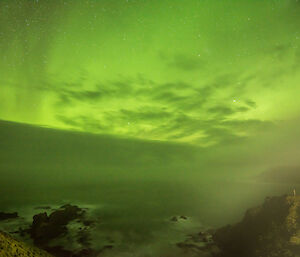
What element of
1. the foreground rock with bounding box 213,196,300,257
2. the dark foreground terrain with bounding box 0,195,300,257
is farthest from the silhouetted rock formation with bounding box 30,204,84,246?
the foreground rock with bounding box 213,196,300,257

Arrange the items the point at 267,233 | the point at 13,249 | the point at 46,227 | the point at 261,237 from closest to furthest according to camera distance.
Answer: the point at 13,249, the point at 267,233, the point at 261,237, the point at 46,227

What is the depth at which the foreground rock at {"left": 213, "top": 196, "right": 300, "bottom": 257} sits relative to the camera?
650 inches

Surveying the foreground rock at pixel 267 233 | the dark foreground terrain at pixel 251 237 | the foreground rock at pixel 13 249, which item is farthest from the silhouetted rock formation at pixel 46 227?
the foreground rock at pixel 267 233

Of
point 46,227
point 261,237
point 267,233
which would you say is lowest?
point 46,227

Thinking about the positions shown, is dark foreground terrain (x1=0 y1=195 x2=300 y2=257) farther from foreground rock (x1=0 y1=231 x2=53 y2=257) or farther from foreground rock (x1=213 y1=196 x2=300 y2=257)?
foreground rock (x1=0 y1=231 x2=53 y2=257)

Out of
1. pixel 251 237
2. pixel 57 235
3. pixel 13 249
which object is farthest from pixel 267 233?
pixel 57 235

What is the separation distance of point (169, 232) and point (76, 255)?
16.4 m

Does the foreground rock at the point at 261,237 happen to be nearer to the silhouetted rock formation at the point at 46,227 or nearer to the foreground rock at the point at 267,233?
the foreground rock at the point at 267,233

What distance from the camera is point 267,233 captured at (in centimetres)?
1858

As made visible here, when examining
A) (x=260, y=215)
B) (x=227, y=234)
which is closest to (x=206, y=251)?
(x=227, y=234)

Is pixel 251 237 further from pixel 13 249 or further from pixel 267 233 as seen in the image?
pixel 13 249

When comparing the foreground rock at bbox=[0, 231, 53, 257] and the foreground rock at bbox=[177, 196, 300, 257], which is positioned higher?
the foreground rock at bbox=[0, 231, 53, 257]

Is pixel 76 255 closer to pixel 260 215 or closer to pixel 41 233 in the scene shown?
pixel 41 233

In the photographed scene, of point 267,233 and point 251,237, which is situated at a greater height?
point 267,233
